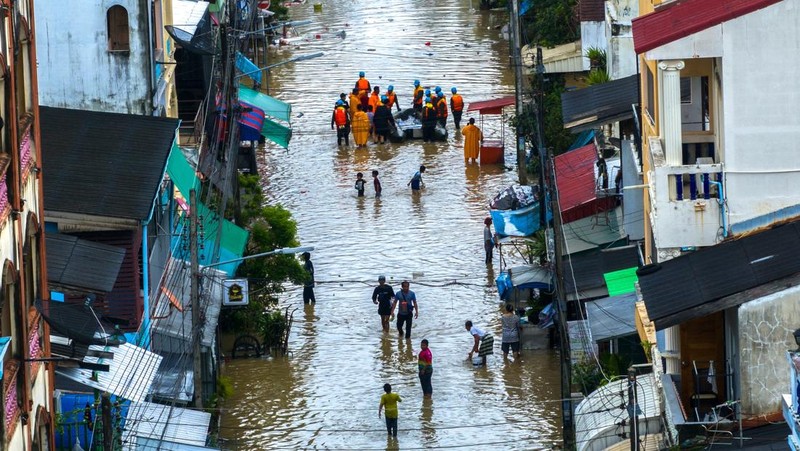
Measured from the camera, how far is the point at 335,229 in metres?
47.8

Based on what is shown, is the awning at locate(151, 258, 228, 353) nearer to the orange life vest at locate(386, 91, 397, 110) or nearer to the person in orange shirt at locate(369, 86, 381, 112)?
the person in orange shirt at locate(369, 86, 381, 112)

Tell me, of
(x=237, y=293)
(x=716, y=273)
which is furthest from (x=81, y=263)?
(x=716, y=273)

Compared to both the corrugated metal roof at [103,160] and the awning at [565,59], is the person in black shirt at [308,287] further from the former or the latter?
the awning at [565,59]

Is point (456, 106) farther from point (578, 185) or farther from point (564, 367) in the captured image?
point (564, 367)

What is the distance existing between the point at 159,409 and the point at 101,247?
2861 millimetres

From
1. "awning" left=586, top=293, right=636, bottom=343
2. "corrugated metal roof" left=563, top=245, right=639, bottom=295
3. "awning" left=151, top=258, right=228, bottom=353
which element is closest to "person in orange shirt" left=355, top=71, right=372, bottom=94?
"awning" left=151, top=258, right=228, bottom=353

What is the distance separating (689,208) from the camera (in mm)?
25406

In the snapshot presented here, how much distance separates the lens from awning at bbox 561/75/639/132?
119 feet

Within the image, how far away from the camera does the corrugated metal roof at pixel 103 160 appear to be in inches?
1288

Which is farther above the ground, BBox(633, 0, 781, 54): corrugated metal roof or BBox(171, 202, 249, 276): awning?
BBox(633, 0, 781, 54): corrugated metal roof

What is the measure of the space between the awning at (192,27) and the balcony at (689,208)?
1798cm

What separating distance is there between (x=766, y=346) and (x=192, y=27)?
78.0ft

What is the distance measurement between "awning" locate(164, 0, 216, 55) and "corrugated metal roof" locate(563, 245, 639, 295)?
10.2 meters

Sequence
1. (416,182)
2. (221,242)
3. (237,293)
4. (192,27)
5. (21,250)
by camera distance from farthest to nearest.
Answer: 1. (416,182)
2. (192,27)
3. (221,242)
4. (237,293)
5. (21,250)
